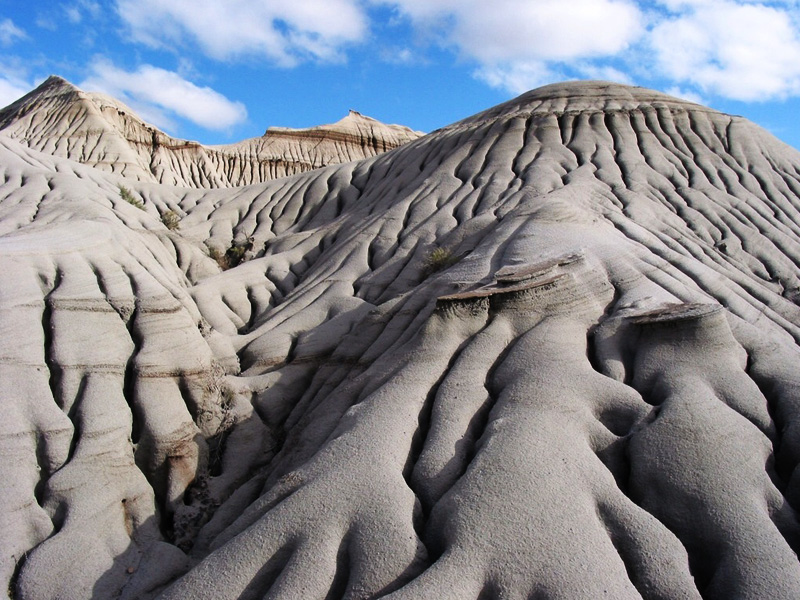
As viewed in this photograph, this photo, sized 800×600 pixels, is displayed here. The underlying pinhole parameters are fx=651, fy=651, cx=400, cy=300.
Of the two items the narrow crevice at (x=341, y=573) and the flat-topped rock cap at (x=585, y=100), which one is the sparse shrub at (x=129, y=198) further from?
the narrow crevice at (x=341, y=573)

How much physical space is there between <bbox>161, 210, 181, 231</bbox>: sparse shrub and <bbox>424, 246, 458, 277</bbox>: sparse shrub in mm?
12396

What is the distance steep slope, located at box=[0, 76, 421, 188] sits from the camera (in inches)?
1762

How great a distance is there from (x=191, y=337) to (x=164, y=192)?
66.2 ft

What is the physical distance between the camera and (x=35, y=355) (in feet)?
34.2

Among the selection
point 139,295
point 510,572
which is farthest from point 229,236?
point 510,572

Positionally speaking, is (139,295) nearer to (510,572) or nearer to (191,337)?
(191,337)

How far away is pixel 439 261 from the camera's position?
15.6m

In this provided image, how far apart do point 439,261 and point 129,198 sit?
16.2 meters

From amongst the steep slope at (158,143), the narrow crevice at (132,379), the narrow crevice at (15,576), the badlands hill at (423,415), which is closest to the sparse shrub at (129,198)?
the badlands hill at (423,415)

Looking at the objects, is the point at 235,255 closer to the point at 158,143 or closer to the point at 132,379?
the point at 132,379

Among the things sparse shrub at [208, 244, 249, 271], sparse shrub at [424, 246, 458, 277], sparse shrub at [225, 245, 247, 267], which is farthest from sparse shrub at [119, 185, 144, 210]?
sparse shrub at [424, 246, 458, 277]

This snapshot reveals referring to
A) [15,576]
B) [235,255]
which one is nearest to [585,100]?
[235,255]

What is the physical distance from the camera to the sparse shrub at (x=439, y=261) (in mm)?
15336

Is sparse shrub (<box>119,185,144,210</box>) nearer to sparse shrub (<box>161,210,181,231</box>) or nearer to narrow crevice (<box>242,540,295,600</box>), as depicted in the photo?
sparse shrub (<box>161,210,181,231</box>)
